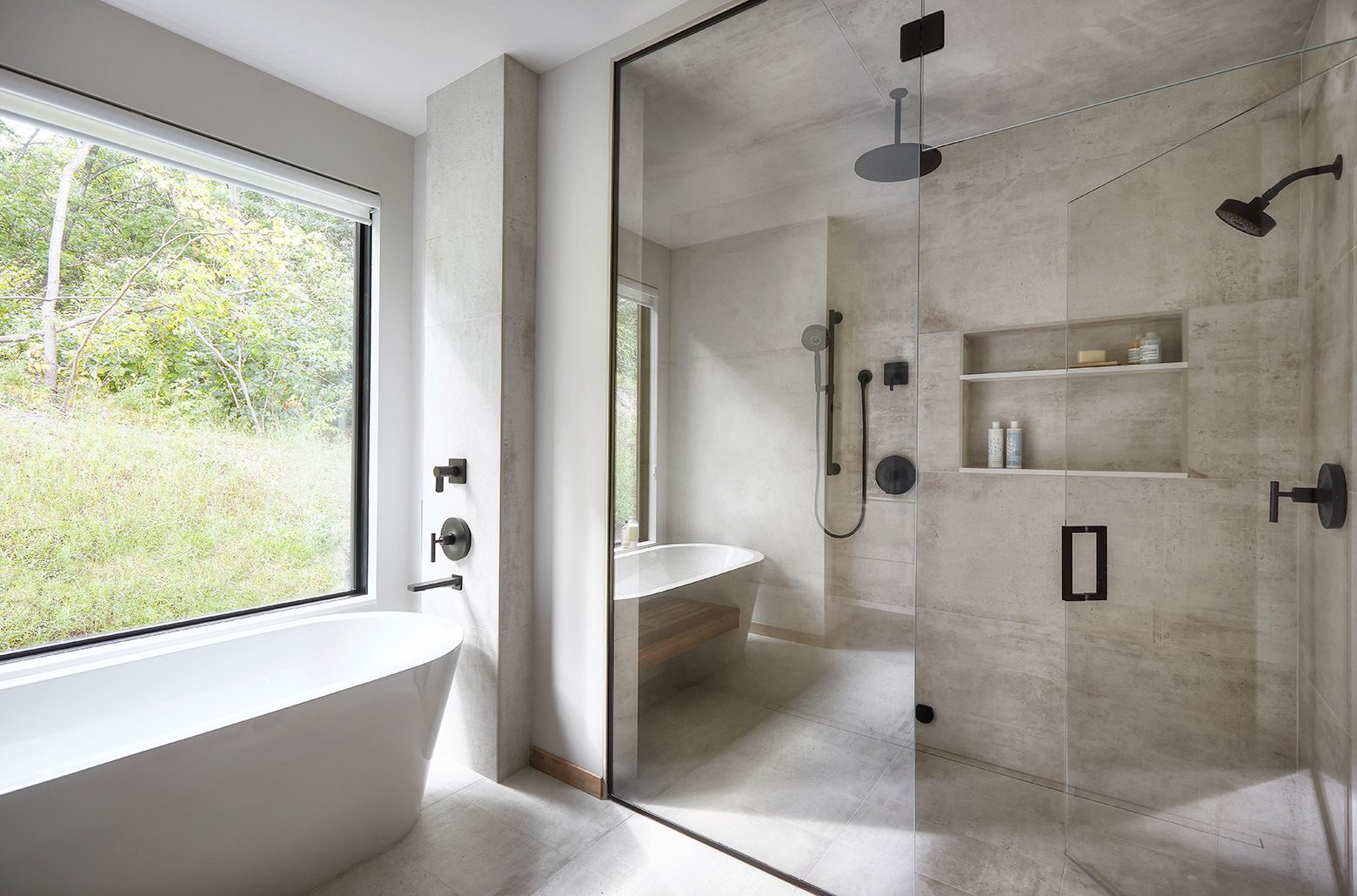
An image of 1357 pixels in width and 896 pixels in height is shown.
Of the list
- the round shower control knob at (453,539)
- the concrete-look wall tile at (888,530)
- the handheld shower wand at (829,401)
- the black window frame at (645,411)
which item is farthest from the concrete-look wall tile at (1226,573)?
the round shower control knob at (453,539)

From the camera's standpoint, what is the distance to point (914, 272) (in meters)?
1.53

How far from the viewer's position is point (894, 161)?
1.56m

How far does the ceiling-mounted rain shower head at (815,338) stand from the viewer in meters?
1.64

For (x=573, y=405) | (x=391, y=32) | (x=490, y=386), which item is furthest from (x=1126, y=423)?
(x=391, y=32)

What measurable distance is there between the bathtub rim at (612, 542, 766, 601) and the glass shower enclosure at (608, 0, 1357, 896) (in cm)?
1

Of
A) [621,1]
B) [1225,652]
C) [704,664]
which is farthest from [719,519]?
[621,1]

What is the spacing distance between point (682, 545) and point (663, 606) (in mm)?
231

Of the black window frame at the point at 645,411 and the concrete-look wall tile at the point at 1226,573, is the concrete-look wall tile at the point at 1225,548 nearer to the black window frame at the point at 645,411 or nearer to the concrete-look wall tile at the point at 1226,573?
the concrete-look wall tile at the point at 1226,573

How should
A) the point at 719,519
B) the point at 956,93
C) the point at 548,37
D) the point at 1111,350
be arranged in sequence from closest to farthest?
the point at 1111,350, the point at 956,93, the point at 719,519, the point at 548,37

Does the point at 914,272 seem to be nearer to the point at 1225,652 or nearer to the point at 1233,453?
the point at 1233,453

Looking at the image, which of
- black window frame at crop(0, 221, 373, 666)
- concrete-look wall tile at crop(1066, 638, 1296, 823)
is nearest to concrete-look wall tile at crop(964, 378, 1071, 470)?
concrete-look wall tile at crop(1066, 638, 1296, 823)

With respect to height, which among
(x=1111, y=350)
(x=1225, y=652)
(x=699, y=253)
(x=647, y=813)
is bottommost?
(x=647, y=813)

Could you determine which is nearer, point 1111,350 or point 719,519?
point 1111,350

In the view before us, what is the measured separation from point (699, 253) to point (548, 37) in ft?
3.38
